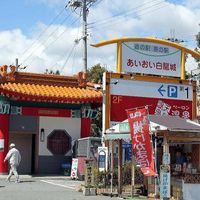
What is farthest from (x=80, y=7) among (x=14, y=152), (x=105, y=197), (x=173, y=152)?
(x=105, y=197)

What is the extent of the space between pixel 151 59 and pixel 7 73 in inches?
304

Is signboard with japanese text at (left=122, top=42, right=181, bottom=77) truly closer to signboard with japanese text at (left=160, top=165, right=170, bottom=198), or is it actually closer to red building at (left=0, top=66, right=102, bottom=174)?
red building at (left=0, top=66, right=102, bottom=174)

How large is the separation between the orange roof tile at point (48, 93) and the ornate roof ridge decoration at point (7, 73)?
0.27 meters

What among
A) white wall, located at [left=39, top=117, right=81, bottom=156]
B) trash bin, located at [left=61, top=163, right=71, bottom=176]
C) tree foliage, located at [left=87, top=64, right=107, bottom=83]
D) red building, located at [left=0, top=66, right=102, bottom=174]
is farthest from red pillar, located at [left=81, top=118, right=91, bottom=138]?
tree foliage, located at [left=87, top=64, right=107, bottom=83]

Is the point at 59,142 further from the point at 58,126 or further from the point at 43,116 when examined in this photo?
the point at 43,116

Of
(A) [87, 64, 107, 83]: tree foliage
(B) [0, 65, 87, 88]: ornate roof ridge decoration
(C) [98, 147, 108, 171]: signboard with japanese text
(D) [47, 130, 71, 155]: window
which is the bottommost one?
(C) [98, 147, 108, 171]: signboard with japanese text

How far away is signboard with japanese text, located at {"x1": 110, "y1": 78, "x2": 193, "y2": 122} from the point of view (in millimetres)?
22547

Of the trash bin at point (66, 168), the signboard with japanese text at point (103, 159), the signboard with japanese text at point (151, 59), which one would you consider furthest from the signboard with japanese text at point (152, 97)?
the trash bin at point (66, 168)

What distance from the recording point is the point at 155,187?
49.2 ft

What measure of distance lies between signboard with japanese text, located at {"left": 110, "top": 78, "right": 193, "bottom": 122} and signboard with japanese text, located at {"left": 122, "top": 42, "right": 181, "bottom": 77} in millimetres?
598

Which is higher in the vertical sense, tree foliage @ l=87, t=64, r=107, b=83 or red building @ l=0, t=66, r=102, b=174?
tree foliage @ l=87, t=64, r=107, b=83

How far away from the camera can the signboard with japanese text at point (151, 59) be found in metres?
22.4

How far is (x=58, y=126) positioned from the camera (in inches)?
1024

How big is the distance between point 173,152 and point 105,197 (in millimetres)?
3601
